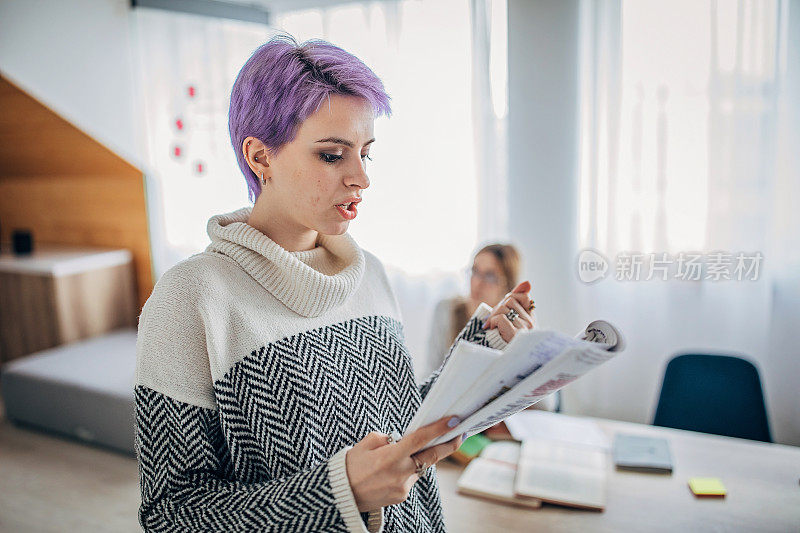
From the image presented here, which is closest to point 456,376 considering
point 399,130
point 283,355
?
point 283,355

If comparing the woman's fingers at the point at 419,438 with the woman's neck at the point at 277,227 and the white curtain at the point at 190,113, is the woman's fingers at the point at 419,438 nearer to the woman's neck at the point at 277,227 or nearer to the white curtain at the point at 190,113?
the woman's neck at the point at 277,227

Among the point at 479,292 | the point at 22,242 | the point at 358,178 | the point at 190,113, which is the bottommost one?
the point at 479,292

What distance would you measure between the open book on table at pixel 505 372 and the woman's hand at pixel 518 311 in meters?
0.23

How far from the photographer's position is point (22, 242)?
362 cm

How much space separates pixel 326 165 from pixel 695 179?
2355mm

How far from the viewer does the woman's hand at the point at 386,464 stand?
0.74 m

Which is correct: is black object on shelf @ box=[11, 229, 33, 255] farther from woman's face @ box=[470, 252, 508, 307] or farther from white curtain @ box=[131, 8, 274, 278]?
woman's face @ box=[470, 252, 508, 307]

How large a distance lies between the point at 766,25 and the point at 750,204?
2.39 feet

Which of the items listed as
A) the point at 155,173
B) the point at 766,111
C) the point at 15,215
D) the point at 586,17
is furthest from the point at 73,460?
the point at 766,111

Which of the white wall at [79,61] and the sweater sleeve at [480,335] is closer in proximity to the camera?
the sweater sleeve at [480,335]

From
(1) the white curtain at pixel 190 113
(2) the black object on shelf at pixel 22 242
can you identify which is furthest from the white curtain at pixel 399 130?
(2) the black object on shelf at pixel 22 242

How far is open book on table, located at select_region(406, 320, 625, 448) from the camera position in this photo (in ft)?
2.22

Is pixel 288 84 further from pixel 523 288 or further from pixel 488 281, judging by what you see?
pixel 488 281

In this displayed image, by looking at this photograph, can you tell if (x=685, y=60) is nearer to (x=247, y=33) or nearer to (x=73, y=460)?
(x=247, y=33)
